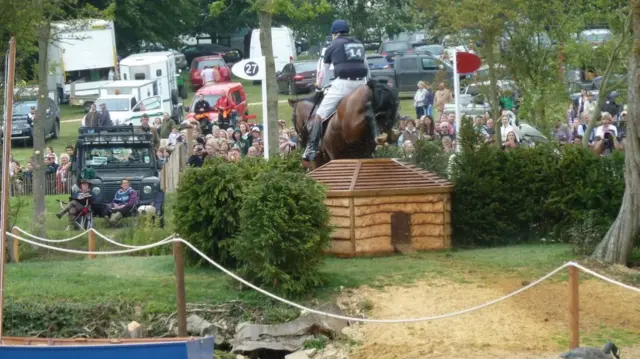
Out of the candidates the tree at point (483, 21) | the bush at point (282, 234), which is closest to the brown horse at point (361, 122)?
the bush at point (282, 234)

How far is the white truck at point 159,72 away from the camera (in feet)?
167

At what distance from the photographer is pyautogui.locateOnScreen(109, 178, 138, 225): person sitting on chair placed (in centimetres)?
2691

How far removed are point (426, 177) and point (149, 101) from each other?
29056 millimetres

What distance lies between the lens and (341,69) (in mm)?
20250

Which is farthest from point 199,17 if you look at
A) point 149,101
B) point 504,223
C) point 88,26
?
point 504,223

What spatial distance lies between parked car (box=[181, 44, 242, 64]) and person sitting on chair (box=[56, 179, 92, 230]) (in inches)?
1590

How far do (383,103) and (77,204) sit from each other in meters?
9.12

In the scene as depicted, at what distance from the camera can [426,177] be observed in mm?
19438

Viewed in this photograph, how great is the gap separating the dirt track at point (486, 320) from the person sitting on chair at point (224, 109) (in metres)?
24.5

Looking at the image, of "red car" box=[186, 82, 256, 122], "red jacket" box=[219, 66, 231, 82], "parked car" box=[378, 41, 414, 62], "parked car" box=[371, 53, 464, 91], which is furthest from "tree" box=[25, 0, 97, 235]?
"parked car" box=[378, 41, 414, 62]

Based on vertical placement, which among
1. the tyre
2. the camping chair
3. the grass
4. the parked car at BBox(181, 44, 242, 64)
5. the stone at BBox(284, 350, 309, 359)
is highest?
the parked car at BBox(181, 44, 242, 64)

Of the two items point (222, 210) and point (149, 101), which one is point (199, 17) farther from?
point (222, 210)

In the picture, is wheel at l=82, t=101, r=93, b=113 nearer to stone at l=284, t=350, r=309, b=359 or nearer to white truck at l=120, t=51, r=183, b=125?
white truck at l=120, t=51, r=183, b=125

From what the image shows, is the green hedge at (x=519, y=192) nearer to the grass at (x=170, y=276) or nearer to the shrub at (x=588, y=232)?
the shrub at (x=588, y=232)
